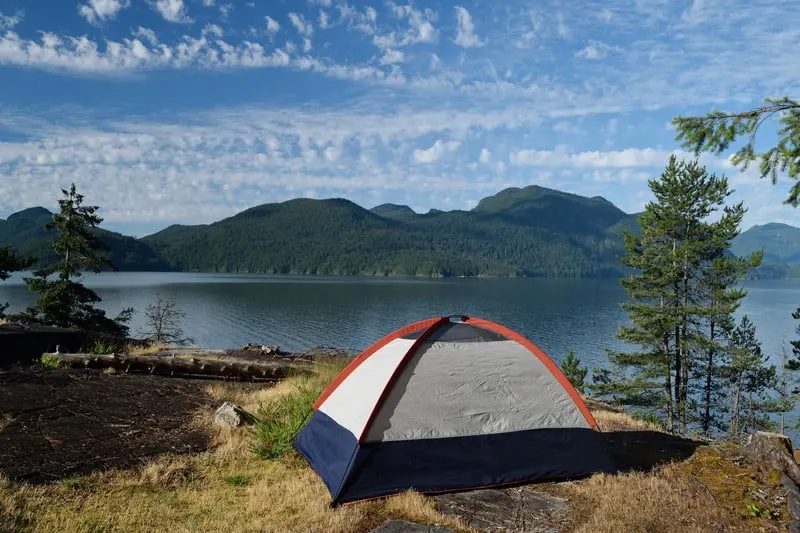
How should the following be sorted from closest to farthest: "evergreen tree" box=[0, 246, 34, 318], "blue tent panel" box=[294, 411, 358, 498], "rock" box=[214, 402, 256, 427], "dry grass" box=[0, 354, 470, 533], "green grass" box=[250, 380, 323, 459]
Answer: "dry grass" box=[0, 354, 470, 533] < "blue tent panel" box=[294, 411, 358, 498] < "green grass" box=[250, 380, 323, 459] < "rock" box=[214, 402, 256, 427] < "evergreen tree" box=[0, 246, 34, 318]

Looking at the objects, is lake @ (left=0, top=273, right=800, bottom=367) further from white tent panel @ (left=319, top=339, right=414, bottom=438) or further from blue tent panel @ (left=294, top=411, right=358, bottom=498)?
white tent panel @ (left=319, top=339, right=414, bottom=438)

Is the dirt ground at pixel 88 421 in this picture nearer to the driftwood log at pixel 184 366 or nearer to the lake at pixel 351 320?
the driftwood log at pixel 184 366

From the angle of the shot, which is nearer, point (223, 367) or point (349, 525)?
point (349, 525)

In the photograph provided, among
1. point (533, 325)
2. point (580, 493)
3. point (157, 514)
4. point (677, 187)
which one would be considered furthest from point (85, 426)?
point (533, 325)

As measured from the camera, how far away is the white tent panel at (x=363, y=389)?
6.75 m

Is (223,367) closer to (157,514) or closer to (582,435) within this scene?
(157,514)

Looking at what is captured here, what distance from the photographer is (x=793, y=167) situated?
293 inches

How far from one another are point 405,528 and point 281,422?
3729 millimetres

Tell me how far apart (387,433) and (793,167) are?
706 cm

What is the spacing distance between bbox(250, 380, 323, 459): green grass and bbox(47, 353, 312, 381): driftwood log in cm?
394

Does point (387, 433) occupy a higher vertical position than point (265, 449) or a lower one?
higher

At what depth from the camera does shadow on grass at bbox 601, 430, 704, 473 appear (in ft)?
25.7

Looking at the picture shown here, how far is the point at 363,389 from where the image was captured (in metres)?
7.12

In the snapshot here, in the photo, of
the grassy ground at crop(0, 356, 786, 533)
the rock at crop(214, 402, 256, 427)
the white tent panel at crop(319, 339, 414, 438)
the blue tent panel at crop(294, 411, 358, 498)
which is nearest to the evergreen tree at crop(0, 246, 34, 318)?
the rock at crop(214, 402, 256, 427)
